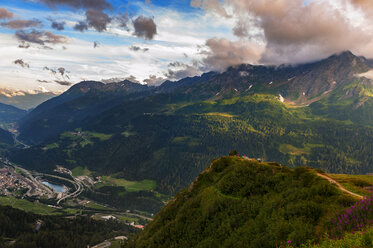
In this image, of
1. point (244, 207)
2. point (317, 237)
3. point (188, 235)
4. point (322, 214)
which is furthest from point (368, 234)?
point (188, 235)

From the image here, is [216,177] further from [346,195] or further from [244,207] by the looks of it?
[346,195]

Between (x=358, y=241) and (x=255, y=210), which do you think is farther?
(x=255, y=210)

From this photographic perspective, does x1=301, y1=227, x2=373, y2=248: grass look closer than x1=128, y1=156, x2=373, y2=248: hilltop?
Yes

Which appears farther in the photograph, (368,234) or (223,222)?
(223,222)

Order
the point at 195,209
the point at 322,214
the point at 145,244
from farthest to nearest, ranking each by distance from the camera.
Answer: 1. the point at 145,244
2. the point at 195,209
3. the point at 322,214

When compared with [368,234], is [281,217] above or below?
below

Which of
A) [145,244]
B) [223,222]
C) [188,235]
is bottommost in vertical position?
[145,244]

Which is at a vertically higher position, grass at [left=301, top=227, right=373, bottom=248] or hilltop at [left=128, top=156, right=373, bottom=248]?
grass at [left=301, top=227, right=373, bottom=248]

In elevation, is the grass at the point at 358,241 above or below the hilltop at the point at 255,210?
above

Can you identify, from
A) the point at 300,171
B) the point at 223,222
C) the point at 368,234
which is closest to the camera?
the point at 368,234

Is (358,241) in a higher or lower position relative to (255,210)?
higher

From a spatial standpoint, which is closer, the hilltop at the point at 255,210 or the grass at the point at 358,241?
the grass at the point at 358,241
